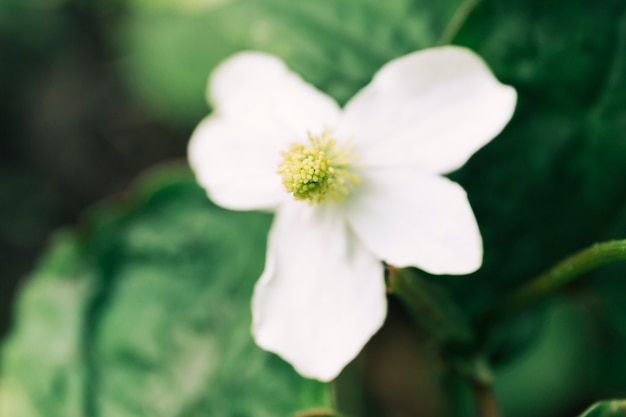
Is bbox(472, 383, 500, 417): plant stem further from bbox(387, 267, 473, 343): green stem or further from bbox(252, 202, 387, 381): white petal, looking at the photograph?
bbox(252, 202, 387, 381): white petal

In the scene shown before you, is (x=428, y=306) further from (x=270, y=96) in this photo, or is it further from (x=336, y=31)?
(x=336, y=31)

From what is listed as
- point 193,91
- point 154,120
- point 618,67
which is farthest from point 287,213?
point 154,120

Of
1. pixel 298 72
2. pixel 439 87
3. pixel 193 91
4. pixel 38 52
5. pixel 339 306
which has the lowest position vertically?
pixel 339 306

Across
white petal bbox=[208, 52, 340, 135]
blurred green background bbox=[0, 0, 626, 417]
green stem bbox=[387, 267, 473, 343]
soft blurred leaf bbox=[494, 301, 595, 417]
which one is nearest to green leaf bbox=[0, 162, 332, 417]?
blurred green background bbox=[0, 0, 626, 417]

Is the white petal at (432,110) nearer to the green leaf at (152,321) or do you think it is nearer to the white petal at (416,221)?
the white petal at (416,221)

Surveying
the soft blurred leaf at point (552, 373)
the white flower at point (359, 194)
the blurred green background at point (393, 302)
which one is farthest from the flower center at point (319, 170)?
the soft blurred leaf at point (552, 373)

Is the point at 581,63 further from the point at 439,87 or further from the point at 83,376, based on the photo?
the point at 83,376
